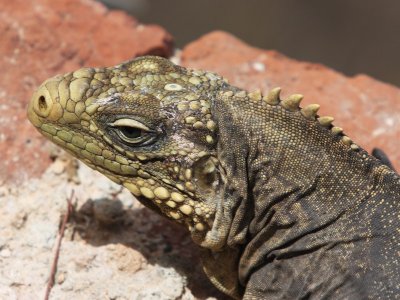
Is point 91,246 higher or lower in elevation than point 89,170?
lower

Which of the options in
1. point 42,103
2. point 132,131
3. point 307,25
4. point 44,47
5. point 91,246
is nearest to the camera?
point 132,131

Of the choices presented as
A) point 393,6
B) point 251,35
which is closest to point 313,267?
point 251,35

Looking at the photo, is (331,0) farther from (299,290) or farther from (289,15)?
(299,290)

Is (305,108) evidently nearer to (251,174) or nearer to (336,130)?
(336,130)

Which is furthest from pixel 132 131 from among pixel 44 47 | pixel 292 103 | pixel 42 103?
Answer: pixel 44 47

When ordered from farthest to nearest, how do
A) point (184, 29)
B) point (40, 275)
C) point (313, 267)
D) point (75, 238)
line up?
point (184, 29), point (75, 238), point (40, 275), point (313, 267)

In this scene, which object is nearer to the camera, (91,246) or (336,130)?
(336,130)

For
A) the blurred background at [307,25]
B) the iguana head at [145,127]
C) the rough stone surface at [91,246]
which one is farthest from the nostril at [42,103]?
the blurred background at [307,25]

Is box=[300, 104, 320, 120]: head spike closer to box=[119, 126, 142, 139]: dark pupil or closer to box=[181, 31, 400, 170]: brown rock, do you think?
box=[119, 126, 142, 139]: dark pupil
